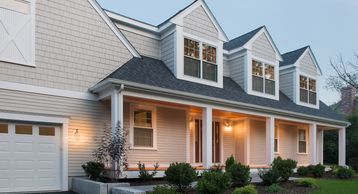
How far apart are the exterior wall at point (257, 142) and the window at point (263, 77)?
5.44 feet

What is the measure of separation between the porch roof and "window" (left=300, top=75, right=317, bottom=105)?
1.95 meters

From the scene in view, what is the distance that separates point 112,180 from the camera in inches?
422

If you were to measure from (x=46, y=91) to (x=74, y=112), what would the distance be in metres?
1.11

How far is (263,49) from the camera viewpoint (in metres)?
18.3

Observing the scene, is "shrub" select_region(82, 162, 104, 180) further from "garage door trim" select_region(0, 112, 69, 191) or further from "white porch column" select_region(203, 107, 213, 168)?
"white porch column" select_region(203, 107, 213, 168)

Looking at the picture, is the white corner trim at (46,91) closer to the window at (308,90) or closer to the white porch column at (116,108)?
the white porch column at (116,108)

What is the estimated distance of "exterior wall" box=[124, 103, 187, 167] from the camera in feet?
44.3

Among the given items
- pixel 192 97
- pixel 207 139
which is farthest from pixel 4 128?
pixel 207 139

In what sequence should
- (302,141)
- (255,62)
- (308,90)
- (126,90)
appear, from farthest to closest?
(302,141) → (308,90) → (255,62) → (126,90)

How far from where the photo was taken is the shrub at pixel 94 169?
10875 millimetres

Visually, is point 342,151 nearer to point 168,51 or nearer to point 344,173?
point 344,173

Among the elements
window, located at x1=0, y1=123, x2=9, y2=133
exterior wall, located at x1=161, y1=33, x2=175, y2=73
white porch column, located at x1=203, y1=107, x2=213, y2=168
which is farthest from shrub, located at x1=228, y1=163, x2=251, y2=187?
window, located at x1=0, y1=123, x2=9, y2=133

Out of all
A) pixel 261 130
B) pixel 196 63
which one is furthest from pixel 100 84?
pixel 261 130

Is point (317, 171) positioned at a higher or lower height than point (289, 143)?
lower
